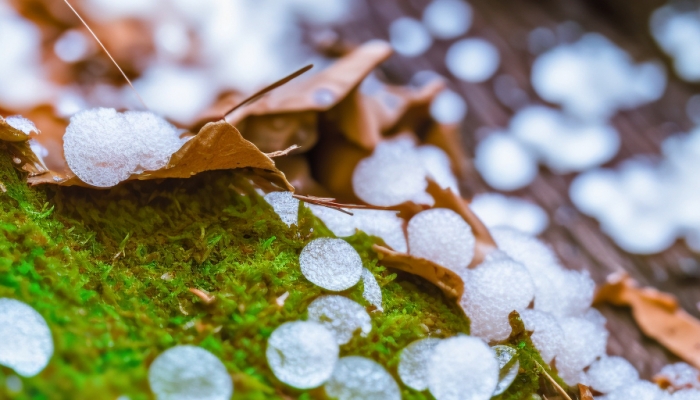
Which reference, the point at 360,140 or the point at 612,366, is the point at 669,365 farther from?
the point at 360,140

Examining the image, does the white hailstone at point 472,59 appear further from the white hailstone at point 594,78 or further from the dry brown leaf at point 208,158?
the dry brown leaf at point 208,158

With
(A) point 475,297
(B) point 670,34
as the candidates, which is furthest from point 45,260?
(B) point 670,34

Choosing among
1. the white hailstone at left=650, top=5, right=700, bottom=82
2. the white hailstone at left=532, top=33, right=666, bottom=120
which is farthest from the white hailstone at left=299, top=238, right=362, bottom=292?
the white hailstone at left=650, top=5, right=700, bottom=82

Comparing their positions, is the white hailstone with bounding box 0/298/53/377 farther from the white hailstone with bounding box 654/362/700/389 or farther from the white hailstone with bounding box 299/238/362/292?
the white hailstone with bounding box 654/362/700/389

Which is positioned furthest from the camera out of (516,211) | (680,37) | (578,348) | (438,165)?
(680,37)

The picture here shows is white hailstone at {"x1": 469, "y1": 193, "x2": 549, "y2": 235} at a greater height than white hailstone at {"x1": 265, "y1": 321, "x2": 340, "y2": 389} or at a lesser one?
lesser

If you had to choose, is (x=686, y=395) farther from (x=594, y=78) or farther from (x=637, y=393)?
(x=594, y=78)

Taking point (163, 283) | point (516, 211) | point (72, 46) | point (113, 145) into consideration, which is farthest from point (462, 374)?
point (72, 46)
